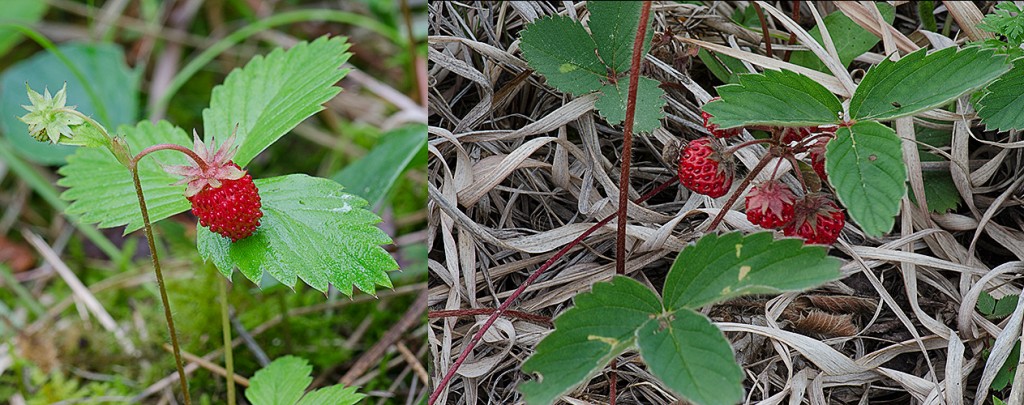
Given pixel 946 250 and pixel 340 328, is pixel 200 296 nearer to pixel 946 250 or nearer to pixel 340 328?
→ pixel 340 328

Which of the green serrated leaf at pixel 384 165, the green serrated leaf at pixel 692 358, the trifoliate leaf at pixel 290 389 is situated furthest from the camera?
the green serrated leaf at pixel 384 165

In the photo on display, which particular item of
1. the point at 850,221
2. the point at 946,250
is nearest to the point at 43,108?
the point at 850,221

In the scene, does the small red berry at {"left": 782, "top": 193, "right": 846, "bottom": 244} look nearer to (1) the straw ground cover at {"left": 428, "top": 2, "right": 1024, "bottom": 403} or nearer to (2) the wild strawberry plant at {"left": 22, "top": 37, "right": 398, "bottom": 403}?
(1) the straw ground cover at {"left": 428, "top": 2, "right": 1024, "bottom": 403}

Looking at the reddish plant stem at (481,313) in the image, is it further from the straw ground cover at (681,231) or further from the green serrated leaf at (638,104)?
the green serrated leaf at (638,104)

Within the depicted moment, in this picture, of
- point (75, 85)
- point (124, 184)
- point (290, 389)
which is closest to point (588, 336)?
point (290, 389)

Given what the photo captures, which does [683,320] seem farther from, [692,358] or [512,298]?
[512,298]

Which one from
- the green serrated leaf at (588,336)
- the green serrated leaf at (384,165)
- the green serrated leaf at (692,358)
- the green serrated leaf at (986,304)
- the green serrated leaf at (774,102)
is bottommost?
the green serrated leaf at (986,304)

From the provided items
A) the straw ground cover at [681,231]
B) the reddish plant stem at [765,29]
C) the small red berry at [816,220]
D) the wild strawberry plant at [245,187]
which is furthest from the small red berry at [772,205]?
the wild strawberry plant at [245,187]
